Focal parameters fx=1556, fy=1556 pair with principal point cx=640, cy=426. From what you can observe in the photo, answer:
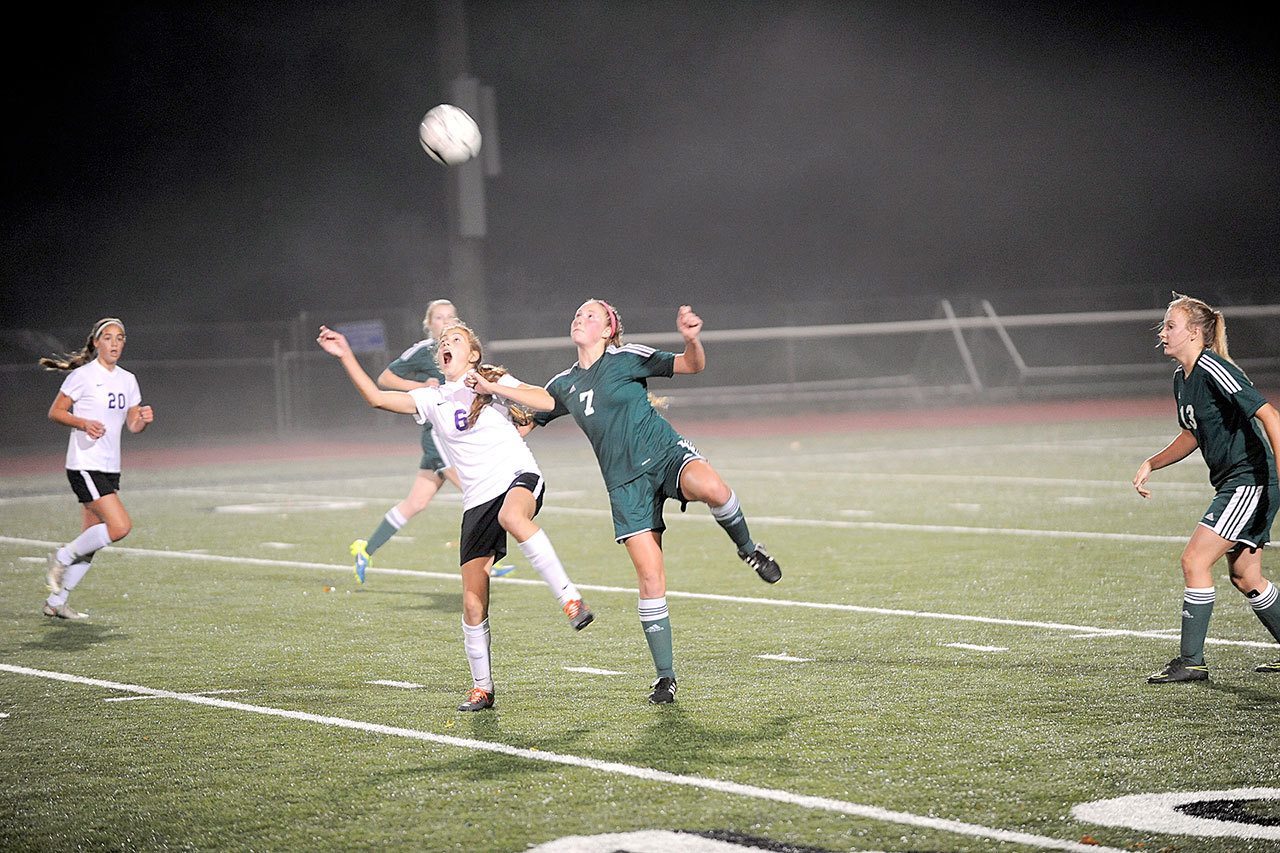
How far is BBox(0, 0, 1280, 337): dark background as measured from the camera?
3541 cm

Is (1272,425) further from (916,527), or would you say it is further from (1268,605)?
(916,527)

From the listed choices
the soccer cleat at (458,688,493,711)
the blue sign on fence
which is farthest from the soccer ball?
the blue sign on fence

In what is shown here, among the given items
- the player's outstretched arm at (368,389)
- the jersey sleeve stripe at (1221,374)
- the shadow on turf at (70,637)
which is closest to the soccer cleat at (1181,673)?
the jersey sleeve stripe at (1221,374)

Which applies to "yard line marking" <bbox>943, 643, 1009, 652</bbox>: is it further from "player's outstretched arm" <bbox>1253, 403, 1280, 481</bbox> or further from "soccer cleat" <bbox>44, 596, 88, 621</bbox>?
"soccer cleat" <bbox>44, 596, 88, 621</bbox>

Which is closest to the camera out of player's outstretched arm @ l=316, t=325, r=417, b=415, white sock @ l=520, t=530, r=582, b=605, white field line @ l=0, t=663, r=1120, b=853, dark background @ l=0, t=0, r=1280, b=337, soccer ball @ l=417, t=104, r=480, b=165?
white field line @ l=0, t=663, r=1120, b=853

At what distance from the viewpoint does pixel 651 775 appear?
5422mm

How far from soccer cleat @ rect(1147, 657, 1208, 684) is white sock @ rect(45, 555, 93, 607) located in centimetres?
621

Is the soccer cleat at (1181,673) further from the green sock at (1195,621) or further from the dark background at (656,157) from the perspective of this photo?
the dark background at (656,157)

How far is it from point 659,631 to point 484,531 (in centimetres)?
87

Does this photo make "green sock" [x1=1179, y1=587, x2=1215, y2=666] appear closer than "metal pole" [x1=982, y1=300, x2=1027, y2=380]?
Yes

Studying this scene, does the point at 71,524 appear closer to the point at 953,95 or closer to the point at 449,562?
the point at 449,562

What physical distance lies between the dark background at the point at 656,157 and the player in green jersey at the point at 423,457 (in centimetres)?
2348

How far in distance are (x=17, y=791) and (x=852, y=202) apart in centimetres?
3630

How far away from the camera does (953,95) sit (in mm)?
38469
